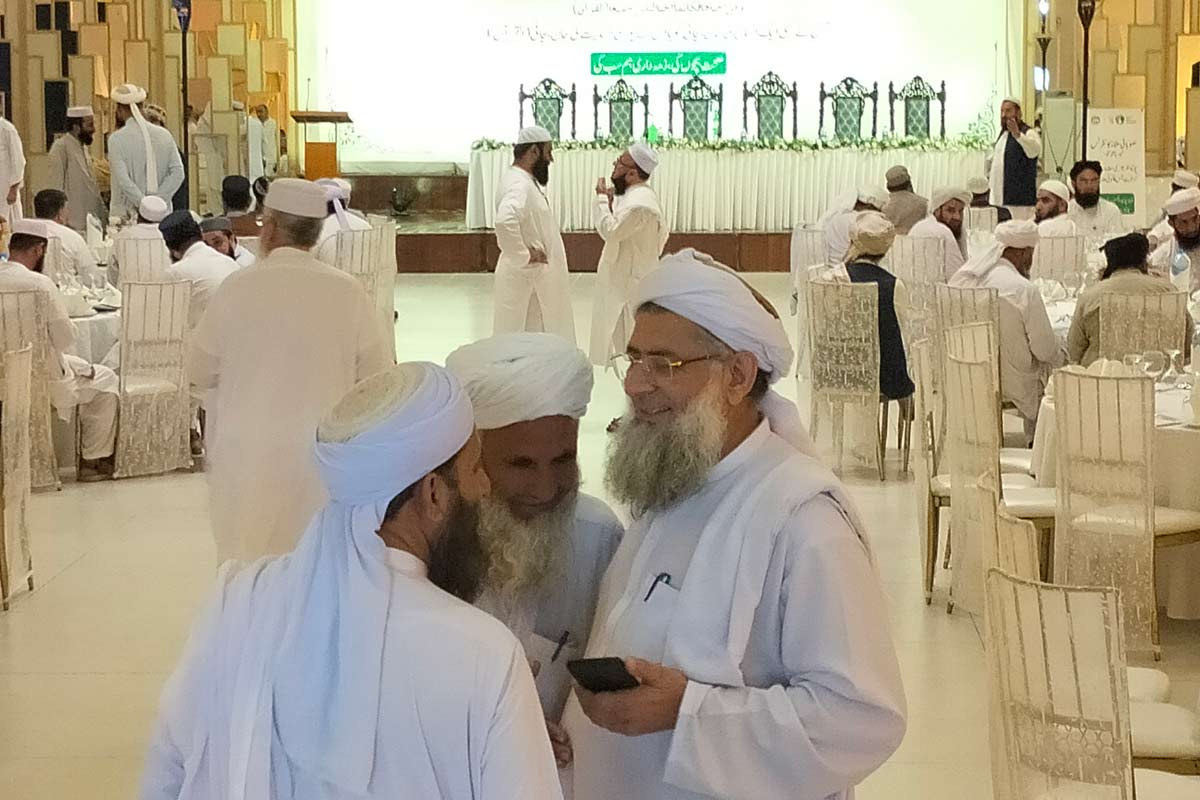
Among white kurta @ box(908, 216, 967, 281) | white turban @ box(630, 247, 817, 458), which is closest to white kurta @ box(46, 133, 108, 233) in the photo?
white kurta @ box(908, 216, 967, 281)

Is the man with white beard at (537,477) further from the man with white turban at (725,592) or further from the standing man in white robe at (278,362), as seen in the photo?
the standing man in white robe at (278,362)

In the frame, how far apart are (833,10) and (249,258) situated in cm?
1345

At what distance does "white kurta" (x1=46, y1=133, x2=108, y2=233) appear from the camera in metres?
13.9

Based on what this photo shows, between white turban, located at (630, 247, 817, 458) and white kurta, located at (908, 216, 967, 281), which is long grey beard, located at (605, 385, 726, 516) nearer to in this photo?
white turban, located at (630, 247, 817, 458)

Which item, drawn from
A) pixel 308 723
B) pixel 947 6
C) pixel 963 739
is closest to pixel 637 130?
pixel 947 6

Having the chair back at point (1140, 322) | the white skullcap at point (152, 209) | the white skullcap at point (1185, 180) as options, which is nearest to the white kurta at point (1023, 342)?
the chair back at point (1140, 322)

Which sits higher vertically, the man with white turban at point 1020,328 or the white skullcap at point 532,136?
the white skullcap at point 532,136

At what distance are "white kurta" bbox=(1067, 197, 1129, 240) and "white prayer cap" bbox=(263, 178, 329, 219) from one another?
9.07 m

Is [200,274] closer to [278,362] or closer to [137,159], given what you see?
[278,362]

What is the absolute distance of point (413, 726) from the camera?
5.61ft

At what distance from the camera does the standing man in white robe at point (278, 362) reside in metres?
4.43

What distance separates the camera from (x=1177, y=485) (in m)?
5.68

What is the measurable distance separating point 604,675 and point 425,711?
1.07 feet

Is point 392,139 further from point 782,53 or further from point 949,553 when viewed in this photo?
A: point 949,553
